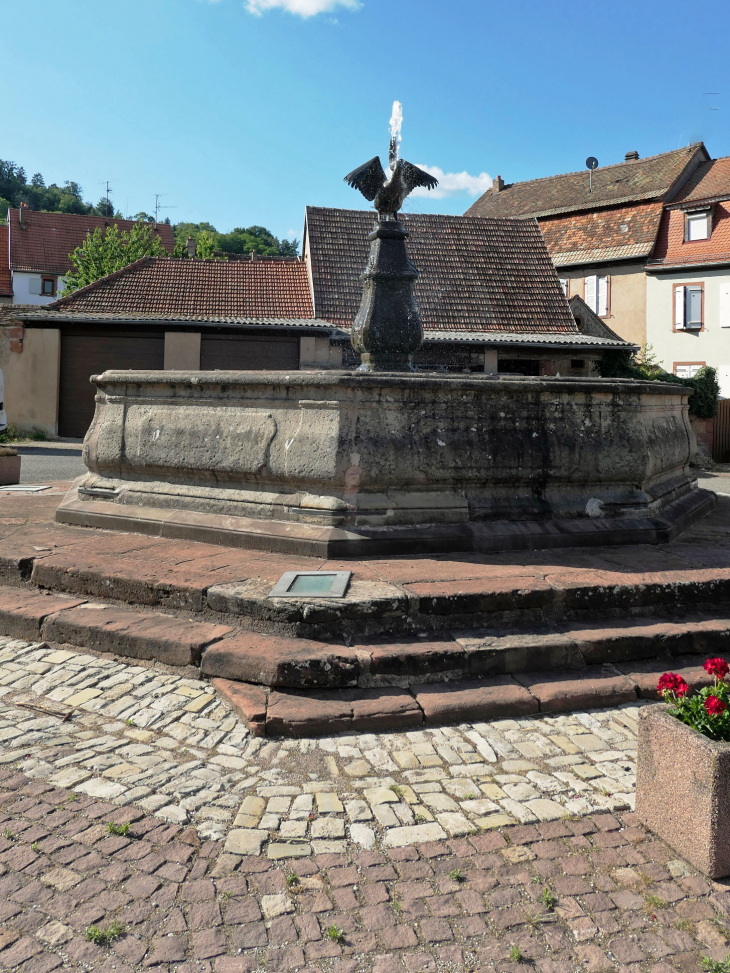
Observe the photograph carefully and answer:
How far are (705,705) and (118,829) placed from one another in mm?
2036

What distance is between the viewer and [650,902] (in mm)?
2188

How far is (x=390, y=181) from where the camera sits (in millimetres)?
6797

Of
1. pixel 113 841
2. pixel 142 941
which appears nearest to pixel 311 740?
pixel 113 841

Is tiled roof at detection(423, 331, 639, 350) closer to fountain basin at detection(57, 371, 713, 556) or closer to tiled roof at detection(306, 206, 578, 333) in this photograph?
tiled roof at detection(306, 206, 578, 333)

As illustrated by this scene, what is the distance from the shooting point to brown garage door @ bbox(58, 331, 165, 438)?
19812 mm

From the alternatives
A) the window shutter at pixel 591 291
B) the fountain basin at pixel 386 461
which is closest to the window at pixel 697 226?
the window shutter at pixel 591 291

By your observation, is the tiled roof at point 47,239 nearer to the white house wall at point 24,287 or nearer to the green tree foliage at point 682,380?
the white house wall at point 24,287

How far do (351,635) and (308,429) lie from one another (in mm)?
1696

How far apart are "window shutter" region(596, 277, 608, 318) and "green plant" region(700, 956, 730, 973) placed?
95.6 ft

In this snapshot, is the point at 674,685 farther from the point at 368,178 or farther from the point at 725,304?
the point at 725,304

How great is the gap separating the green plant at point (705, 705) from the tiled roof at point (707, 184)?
28.0 meters

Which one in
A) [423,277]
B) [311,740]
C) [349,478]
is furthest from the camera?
[423,277]

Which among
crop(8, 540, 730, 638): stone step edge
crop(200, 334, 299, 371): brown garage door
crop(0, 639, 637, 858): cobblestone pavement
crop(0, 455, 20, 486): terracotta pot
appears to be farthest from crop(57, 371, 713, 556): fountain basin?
crop(200, 334, 299, 371): brown garage door

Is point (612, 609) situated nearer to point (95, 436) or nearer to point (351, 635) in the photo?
point (351, 635)
